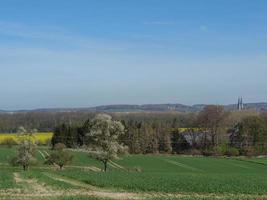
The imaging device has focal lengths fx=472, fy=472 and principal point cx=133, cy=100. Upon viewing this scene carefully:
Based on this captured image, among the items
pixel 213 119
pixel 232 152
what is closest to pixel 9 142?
pixel 213 119

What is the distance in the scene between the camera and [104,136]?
2431 inches

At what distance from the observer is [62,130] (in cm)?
13212

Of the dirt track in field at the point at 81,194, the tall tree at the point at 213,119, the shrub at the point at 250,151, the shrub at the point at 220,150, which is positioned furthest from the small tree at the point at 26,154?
the tall tree at the point at 213,119

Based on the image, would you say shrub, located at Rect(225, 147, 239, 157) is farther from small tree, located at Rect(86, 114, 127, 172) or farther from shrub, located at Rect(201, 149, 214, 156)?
small tree, located at Rect(86, 114, 127, 172)

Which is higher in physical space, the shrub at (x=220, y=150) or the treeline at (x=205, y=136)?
the treeline at (x=205, y=136)

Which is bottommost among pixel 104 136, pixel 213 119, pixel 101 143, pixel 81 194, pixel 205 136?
pixel 205 136

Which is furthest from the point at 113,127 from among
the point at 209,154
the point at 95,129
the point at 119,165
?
the point at 209,154

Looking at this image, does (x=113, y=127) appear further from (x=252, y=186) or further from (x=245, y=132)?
(x=245, y=132)

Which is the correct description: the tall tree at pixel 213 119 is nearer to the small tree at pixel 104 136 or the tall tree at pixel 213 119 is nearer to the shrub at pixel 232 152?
the shrub at pixel 232 152

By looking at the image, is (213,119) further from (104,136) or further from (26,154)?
(26,154)

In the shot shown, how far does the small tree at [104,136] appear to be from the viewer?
6103 cm

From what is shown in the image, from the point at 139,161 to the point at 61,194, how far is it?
65.2m

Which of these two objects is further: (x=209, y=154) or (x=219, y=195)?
(x=209, y=154)

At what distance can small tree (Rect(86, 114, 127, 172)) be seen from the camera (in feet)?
200
